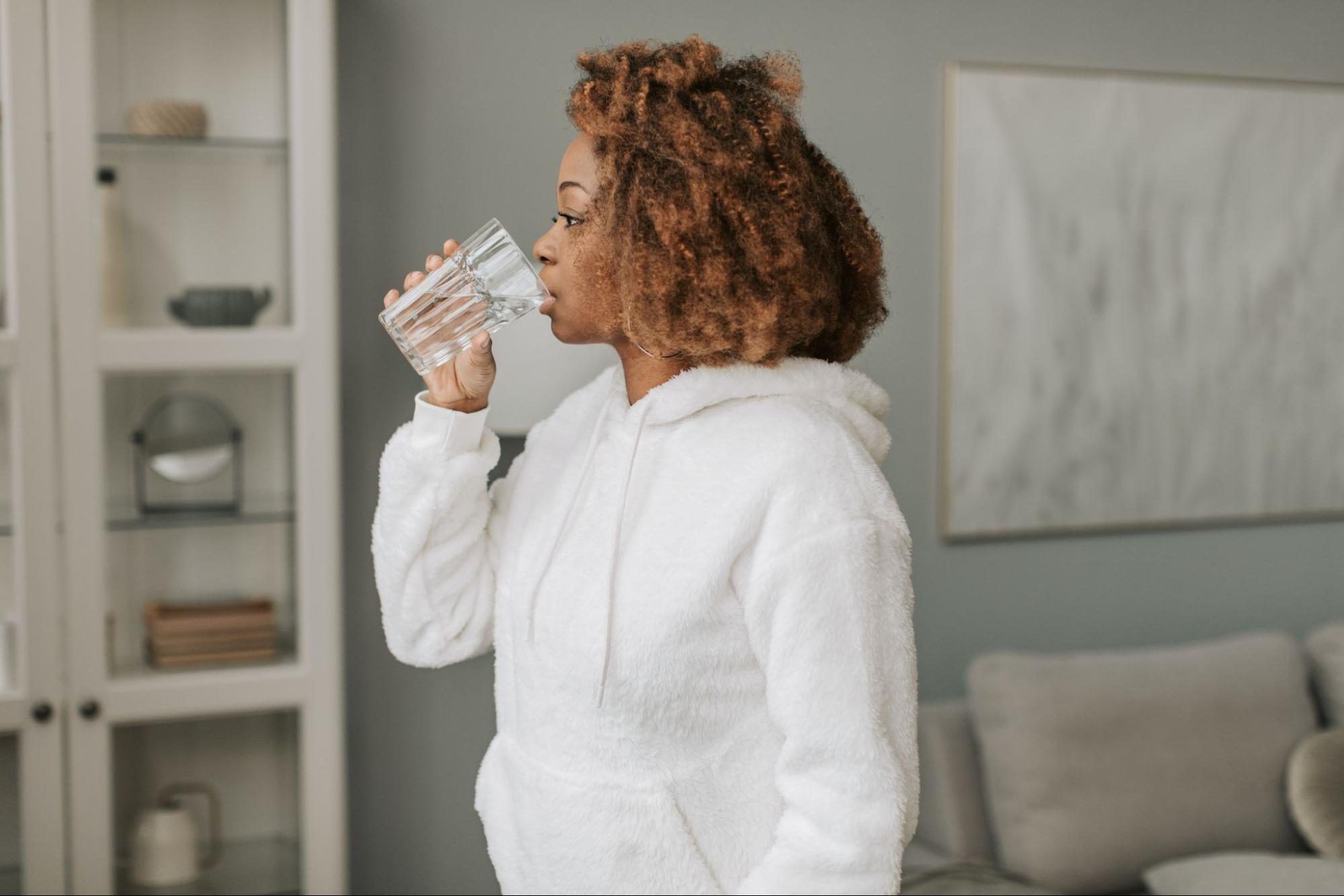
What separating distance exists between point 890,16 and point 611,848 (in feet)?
6.66

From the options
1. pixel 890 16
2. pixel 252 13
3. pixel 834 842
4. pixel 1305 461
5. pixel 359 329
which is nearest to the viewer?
pixel 834 842

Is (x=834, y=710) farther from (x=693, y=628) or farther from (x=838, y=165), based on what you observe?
(x=838, y=165)

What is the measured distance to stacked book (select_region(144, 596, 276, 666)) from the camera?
1.98m

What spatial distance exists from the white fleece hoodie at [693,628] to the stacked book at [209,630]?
A: 0.94m

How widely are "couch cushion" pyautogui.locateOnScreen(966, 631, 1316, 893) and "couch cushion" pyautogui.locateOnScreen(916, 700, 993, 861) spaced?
0.11 ft

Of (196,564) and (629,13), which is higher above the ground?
(629,13)

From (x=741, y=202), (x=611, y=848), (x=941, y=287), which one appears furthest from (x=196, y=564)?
(x=941, y=287)

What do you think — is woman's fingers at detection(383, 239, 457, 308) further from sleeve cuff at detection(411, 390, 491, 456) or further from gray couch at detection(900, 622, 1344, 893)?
gray couch at detection(900, 622, 1344, 893)

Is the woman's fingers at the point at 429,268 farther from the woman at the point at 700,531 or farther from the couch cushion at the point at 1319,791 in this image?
the couch cushion at the point at 1319,791

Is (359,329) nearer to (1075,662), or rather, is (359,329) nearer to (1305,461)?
(1075,662)

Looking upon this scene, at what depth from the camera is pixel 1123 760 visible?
225 cm

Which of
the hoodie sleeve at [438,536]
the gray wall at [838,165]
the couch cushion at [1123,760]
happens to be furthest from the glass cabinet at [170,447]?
the couch cushion at [1123,760]

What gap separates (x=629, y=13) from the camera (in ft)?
7.82

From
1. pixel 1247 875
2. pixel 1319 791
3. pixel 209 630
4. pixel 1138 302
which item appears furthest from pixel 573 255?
pixel 1138 302
